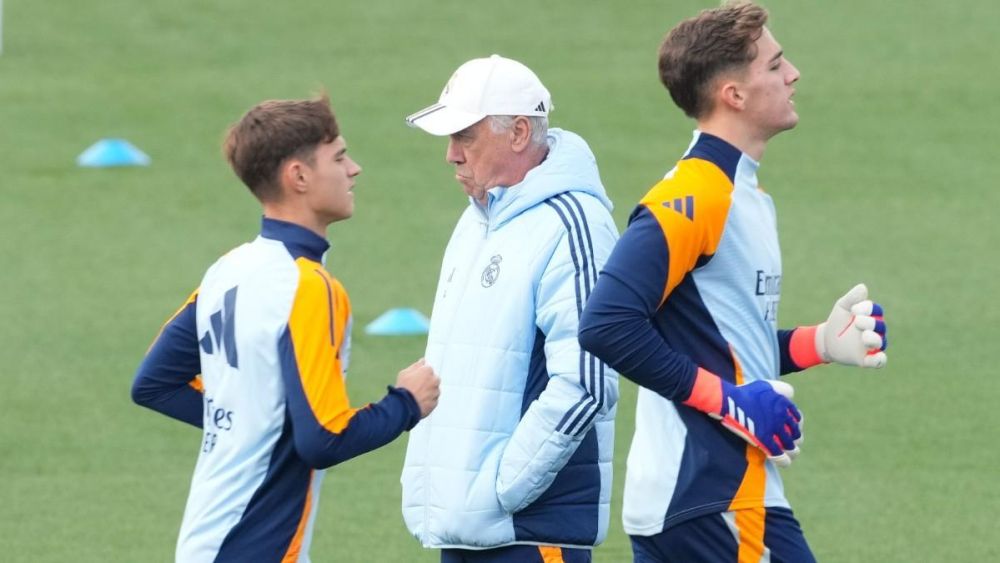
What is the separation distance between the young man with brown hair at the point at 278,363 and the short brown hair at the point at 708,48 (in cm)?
82

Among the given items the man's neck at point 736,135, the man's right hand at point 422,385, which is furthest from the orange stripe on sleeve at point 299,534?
the man's neck at point 736,135

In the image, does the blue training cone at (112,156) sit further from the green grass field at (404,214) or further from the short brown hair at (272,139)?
the short brown hair at (272,139)

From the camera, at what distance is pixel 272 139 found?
14.4 ft

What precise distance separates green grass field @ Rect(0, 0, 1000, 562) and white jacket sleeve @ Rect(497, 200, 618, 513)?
2.81m

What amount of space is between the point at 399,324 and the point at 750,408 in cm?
624

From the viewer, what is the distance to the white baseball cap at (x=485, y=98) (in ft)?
15.6

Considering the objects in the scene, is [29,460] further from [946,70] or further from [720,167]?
[946,70]

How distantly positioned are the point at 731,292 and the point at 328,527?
146 inches

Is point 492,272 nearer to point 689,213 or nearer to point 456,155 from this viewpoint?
point 456,155

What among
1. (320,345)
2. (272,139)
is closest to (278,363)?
(320,345)

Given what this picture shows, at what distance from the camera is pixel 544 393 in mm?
4566

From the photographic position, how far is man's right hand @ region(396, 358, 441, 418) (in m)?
4.37

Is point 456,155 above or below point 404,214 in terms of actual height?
above

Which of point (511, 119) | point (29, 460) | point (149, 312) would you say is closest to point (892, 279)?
point (149, 312)
